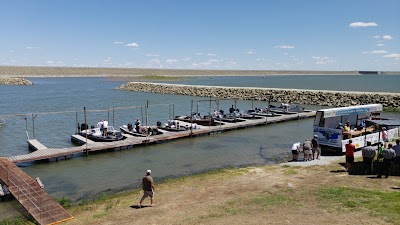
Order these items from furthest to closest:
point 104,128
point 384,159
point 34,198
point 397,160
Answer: point 104,128
point 397,160
point 384,159
point 34,198

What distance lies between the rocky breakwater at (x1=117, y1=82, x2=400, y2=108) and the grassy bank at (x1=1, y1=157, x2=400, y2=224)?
44001 mm

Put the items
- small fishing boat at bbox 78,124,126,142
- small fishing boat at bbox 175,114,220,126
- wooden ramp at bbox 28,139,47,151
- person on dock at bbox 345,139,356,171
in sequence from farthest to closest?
small fishing boat at bbox 175,114,220,126 → small fishing boat at bbox 78,124,126,142 → wooden ramp at bbox 28,139,47,151 → person on dock at bbox 345,139,356,171

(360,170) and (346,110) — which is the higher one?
(346,110)

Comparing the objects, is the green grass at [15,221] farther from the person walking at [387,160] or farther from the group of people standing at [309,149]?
the person walking at [387,160]

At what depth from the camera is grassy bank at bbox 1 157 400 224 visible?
11664 millimetres

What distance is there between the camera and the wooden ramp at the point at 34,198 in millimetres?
13453

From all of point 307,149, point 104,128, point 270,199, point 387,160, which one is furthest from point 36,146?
point 387,160

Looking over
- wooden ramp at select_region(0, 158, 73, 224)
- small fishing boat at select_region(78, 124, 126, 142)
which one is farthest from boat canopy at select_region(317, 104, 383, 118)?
wooden ramp at select_region(0, 158, 73, 224)

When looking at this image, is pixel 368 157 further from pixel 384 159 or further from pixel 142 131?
pixel 142 131

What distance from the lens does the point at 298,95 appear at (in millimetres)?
70812

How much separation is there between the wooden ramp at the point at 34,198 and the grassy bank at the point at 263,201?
610 mm

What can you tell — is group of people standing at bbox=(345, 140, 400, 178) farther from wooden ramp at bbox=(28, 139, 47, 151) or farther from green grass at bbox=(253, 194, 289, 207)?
wooden ramp at bbox=(28, 139, 47, 151)

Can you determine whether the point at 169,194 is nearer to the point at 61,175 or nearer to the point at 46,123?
the point at 61,175

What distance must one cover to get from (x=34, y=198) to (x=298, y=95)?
2447 inches
